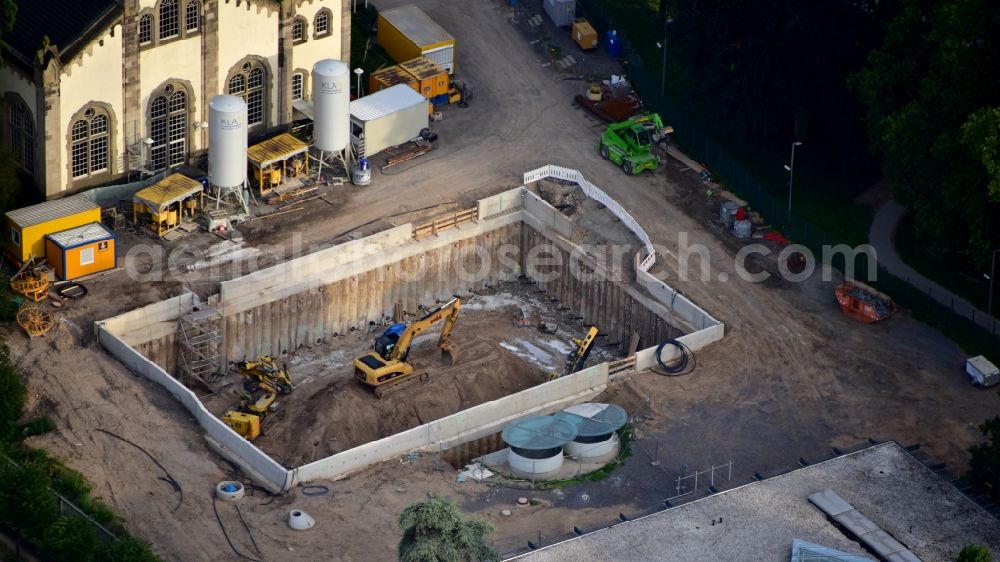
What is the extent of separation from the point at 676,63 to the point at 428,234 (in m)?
21.9

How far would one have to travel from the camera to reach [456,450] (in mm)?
102812

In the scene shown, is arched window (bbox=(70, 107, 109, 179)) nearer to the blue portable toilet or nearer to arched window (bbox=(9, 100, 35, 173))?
arched window (bbox=(9, 100, 35, 173))

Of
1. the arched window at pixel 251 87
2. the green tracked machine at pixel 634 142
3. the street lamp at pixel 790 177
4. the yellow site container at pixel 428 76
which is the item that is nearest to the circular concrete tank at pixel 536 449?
the street lamp at pixel 790 177

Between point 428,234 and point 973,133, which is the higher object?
point 973,133

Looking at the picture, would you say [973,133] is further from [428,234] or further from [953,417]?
[428,234]

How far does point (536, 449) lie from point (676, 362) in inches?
476

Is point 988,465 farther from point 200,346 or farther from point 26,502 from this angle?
point 26,502

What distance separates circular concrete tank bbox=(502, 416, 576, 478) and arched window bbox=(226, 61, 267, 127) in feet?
95.9

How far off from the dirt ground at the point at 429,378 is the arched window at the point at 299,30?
55.5ft

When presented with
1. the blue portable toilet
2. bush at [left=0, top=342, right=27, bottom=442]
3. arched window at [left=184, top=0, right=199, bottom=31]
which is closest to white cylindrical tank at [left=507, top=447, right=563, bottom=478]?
bush at [left=0, top=342, right=27, bottom=442]

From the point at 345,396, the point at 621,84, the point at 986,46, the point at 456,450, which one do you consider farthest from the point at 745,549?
the point at 621,84

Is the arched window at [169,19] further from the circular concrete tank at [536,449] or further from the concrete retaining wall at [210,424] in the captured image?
the circular concrete tank at [536,449]

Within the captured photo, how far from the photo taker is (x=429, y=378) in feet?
363

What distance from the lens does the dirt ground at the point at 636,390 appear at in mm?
96125
